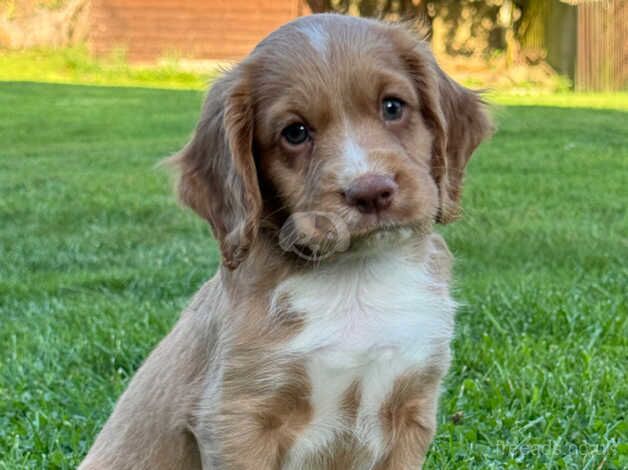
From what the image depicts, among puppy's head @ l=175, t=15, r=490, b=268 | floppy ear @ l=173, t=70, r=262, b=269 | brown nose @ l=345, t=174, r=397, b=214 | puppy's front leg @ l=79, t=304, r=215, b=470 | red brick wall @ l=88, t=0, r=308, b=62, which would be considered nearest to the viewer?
brown nose @ l=345, t=174, r=397, b=214

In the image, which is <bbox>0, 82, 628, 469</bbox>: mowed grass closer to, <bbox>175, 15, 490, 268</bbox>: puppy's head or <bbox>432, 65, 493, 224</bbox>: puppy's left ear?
<bbox>432, 65, 493, 224</bbox>: puppy's left ear

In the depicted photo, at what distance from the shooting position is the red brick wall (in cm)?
2452

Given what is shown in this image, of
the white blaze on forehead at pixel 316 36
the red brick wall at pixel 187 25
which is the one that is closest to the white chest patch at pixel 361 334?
the white blaze on forehead at pixel 316 36

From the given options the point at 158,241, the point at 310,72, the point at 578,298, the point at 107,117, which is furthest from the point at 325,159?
the point at 107,117

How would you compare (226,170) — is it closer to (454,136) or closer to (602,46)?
(454,136)

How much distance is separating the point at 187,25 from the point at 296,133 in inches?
892

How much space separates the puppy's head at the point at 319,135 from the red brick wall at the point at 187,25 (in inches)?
858

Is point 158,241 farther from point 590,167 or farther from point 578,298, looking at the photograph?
point 590,167

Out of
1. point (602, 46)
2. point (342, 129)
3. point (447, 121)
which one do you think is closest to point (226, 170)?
point (342, 129)

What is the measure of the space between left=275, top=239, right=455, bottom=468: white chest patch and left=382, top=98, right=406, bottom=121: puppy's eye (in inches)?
16.3

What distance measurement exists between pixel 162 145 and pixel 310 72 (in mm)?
10487

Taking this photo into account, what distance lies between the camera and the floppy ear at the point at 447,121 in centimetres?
321

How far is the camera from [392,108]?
306cm

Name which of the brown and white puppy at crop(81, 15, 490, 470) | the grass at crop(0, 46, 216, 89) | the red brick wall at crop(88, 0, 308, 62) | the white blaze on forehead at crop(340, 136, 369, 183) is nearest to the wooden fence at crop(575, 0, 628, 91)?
the red brick wall at crop(88, 0, 308, 62)
